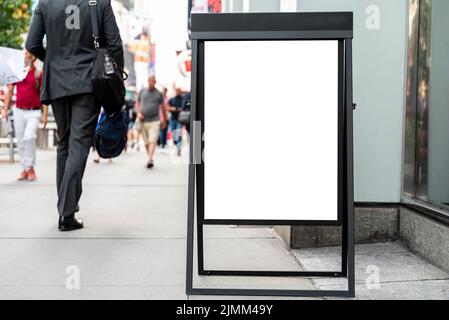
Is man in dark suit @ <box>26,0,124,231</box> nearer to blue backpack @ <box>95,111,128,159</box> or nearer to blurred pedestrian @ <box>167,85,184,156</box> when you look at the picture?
blue backpack @ <box>95,111,128,159</box>

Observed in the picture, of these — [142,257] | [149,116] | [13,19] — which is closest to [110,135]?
[142,257]

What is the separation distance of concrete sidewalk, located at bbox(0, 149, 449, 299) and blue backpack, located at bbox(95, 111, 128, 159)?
670mm

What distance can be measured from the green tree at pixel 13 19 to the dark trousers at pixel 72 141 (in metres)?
18.5

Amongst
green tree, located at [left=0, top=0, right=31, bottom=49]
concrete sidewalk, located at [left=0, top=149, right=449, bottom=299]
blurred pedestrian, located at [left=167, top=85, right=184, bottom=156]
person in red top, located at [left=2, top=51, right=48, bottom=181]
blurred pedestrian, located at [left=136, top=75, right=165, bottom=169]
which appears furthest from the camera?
green tree, located at [left=0, top=0, right=31, bottom=49]

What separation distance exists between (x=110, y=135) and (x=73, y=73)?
1.99 feet

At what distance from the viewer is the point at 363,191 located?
5270mm

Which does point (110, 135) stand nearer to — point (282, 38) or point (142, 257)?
point (142, 257)

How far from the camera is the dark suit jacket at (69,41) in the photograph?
5.93m

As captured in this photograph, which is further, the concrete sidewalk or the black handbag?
the black handbag

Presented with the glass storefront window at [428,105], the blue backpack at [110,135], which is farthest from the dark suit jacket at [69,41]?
the glass storefront window at [428,105]

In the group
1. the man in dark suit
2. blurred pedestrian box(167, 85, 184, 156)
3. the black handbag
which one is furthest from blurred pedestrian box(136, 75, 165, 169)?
the black handbag

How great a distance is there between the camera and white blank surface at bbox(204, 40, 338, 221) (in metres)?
3.85

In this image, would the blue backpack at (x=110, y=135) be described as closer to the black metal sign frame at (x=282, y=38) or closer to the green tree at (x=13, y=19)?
the black metal sign frame at (x=282, y=38)
